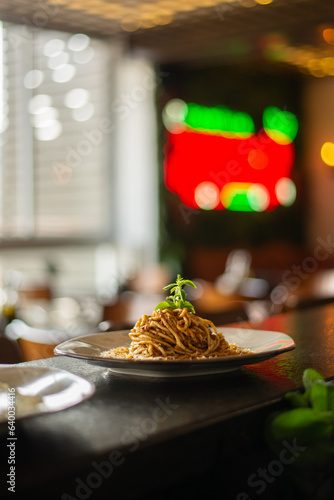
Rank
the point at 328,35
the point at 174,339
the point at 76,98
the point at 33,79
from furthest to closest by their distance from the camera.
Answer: the point at 76,98, the point at 33,79, the point at 328,35, the point at 174,339

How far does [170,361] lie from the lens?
3.24 feet

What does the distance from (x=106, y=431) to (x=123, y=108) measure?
621cm

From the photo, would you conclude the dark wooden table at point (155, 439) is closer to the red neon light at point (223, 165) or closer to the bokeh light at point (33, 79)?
the bokeh light at point (33, 79)

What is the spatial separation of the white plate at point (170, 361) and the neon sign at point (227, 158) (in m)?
5.57

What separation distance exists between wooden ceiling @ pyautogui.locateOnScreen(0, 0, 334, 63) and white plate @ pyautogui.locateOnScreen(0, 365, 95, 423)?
474 centimetres

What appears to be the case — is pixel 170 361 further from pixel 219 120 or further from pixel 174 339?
pixel 219 120

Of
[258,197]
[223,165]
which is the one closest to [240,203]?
[258,197]

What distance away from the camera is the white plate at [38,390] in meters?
0.80

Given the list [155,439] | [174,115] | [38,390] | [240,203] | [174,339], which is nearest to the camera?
[155,439]

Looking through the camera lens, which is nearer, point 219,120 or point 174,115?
point 174,115

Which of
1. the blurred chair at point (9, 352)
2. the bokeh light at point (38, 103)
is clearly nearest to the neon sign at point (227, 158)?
the bokeh light at point (38, 103)

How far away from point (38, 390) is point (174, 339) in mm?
279

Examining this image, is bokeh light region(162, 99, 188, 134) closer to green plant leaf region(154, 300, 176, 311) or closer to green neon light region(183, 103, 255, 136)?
green neon light region(183, 103, 255, 136)

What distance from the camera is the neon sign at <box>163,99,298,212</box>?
6.77 metres
